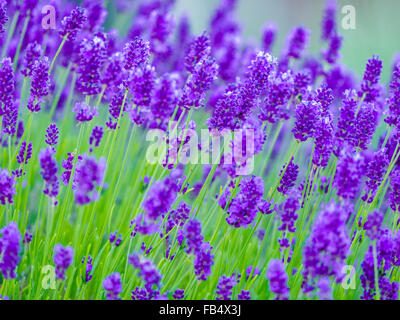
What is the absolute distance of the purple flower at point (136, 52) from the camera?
2.00 meters

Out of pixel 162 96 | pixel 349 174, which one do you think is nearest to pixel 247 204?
pixel 349 174

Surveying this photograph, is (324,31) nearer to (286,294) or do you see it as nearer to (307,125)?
(307,125)

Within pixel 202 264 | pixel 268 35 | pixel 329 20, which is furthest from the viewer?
pixel 268 35

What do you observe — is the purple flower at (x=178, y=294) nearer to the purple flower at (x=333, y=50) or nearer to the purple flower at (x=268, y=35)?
the purple flower at (x=333, y=50)

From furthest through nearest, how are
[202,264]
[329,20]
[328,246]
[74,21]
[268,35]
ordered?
1. [268,35]
2. [329,20]
3. [74,21]
4. [202,264]
5. [328,246]

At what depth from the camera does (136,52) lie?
200 centimetres

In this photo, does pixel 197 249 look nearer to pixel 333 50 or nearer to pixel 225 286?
pixel 225 286

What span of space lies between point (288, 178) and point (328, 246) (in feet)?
2.07

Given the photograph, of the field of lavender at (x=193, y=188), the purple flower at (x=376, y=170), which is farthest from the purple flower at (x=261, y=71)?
the purple flower at (x=376, y=170)

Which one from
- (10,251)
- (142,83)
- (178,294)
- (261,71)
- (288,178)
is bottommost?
(178,294)

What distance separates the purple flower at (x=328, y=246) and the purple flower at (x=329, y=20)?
7.33ft
